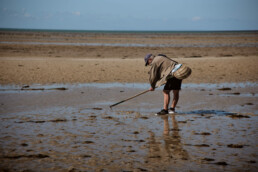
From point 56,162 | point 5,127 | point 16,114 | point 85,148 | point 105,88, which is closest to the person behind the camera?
point 56,162

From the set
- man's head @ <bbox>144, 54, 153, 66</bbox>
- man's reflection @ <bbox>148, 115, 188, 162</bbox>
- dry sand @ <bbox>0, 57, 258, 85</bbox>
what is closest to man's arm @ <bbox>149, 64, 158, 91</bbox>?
man's head @ <bbox>144, 54, 153, 66</bbox>

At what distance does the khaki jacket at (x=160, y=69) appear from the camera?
742 centimetres

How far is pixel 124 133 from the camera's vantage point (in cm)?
586

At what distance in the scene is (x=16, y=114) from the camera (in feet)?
23.9

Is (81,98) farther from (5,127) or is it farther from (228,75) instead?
(228,75)

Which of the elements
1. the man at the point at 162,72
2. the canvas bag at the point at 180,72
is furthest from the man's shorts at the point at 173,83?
the canvas bag at the point at 180,72

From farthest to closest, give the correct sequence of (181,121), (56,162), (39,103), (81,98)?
(81,98), (39,103), (181,121), (56,162)

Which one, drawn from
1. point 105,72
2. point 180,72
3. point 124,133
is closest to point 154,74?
point 180,72

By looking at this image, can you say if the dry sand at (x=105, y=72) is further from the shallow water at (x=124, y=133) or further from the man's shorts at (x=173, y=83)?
the man's shorts at (x=173, y=83)

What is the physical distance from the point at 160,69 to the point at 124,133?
2.19 meters

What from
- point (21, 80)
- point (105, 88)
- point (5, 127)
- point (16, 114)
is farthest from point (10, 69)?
point (5, 127)

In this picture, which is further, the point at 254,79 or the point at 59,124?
the point at 254,79

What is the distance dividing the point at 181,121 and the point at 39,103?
12.4ft

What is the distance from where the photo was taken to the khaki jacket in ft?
24.3
